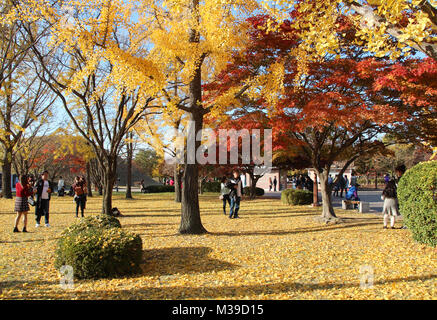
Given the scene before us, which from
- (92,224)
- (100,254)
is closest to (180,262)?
(100,254)

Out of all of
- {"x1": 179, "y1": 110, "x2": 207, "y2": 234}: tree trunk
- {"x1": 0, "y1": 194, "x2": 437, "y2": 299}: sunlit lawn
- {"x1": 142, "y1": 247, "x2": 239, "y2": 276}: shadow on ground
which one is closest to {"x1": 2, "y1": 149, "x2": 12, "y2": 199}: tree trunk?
{"x1": 0, "y1": 194, "x2": 437, "y2": 299}: sunlit lawn

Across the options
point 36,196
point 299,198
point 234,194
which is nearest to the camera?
point 36,196

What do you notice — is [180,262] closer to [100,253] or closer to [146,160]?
[100,253]

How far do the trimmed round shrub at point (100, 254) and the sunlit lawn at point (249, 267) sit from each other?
0.55 ft

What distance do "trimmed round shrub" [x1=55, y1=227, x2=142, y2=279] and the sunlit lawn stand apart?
0.55ft

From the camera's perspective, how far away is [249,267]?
5.09m

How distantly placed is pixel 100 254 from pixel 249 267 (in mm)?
2323

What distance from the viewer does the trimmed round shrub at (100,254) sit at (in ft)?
14.7

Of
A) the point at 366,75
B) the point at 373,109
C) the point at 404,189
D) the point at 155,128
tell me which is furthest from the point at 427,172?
the point at 155,128

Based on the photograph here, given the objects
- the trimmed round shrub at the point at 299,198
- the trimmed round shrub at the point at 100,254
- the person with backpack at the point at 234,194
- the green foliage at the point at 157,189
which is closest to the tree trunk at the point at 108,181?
the person with backpack at the point at 234,194

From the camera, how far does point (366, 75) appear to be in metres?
7.73

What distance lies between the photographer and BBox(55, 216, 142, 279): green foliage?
447 centimetres

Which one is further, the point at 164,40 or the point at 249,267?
the point at 164,40

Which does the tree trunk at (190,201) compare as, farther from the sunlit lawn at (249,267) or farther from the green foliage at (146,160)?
the green foliage at (146,160)
